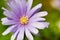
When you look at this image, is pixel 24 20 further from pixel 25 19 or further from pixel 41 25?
pixel 41 25

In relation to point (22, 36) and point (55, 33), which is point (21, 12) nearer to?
point (22, 36)

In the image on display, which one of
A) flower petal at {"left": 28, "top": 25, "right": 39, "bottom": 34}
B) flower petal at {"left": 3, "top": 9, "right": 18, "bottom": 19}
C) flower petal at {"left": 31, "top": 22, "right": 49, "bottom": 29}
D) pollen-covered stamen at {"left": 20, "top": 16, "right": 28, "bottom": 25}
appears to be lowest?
flower petal at {"left": 28, "top": 25, "right": 39, "bottom": 34}

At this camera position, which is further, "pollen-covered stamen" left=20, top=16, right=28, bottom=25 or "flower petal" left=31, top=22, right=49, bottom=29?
"pollen-covered stamen" left=20, top=16, right=28, bottom=25

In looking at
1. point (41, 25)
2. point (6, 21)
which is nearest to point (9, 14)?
point (6, 21)

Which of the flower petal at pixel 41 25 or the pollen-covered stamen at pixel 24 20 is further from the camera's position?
the pollen-covered stamen at pixel 24 20

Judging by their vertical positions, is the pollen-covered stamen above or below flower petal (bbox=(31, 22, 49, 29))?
above

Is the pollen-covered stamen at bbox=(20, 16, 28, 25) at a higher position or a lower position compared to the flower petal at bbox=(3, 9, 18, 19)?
lower

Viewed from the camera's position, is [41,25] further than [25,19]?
No

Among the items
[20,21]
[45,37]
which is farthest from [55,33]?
[20,21]

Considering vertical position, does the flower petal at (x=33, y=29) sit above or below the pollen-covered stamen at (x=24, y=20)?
below

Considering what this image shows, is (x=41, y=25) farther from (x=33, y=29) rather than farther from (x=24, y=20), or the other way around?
(x=24, y=20)
